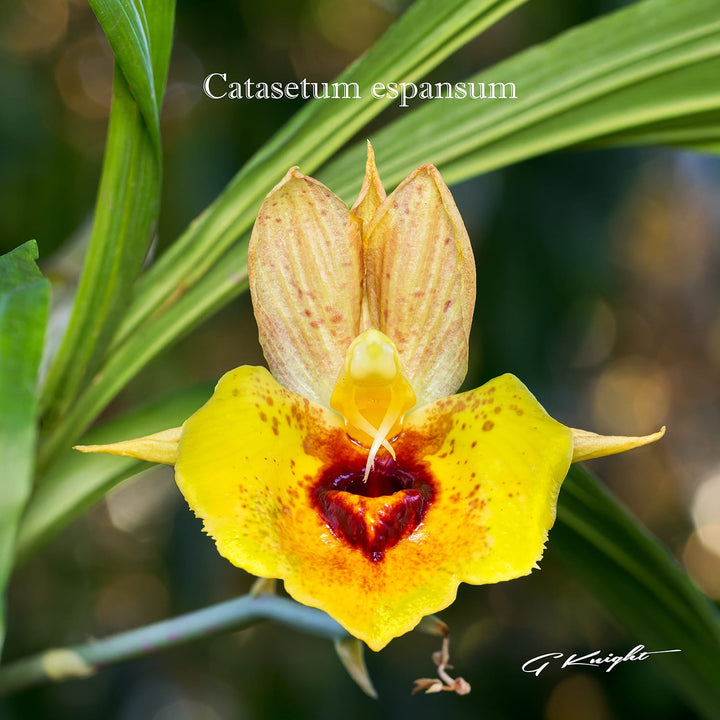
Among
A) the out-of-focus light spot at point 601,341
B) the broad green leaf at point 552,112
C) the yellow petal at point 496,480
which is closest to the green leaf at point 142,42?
the broad green leaf at point 552,112

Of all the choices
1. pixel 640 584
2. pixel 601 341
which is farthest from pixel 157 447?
pixel 601 341

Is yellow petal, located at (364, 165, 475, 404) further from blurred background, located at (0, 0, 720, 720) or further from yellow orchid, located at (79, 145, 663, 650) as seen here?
blurred background, located at (0, 0, 720, 720)

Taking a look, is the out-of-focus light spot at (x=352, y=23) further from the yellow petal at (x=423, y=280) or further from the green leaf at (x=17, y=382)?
A: the green leaf at (x=17, y=382)

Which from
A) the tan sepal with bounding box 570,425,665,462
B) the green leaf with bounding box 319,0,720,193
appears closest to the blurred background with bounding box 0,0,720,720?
the green leaf with bounding box 319,0,720,193

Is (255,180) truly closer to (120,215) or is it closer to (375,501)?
(120,215)

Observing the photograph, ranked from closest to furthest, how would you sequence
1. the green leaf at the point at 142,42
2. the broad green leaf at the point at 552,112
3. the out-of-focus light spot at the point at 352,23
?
Result: the green leaf at the point at 142,42, the broad green leaf at the point at 552,112, the out-of-focus light spot at the point at 352,23

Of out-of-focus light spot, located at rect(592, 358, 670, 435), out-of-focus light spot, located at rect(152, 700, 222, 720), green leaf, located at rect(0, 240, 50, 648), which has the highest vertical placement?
green leaf, located at rect(0, 240, 50, 648)

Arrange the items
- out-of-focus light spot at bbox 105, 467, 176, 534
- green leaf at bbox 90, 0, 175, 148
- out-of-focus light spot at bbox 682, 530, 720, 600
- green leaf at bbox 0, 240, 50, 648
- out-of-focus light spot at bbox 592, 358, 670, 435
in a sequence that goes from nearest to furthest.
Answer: green leaf at bbox 0, 240, 50, 648 < green leaf at bbox 90, 0, 175, 148 < out-of-focus light spot at bbox 592, 358, 670, 435 < out-of-focus light spot at bbox 682, 530, 720, 600 < out-of-focus light spot at bbox 105, 467, 176, 534
